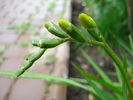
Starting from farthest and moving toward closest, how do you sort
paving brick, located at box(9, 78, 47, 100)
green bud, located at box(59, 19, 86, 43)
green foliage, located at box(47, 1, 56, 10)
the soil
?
green foliage, located at box(47, 1, 56, 10)
the soil
paving brick, located at box(9, 78, 47, 100)
green bud, located at box(59, 19, 86, 43)

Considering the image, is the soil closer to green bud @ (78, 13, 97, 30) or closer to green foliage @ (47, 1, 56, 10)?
green foliage @ (47, 1, 56, 10)

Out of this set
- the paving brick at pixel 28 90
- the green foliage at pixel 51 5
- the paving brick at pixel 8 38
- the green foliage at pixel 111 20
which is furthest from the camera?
the green foliage at pixel 51 5

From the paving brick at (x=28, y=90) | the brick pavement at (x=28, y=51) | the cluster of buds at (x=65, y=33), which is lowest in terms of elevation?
the paving brick at (x=28, y=90)

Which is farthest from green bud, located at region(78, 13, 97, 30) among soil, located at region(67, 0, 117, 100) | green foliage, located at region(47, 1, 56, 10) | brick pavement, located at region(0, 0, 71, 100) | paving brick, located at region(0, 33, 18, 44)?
green foliage, located at region(47, 1, 56, 10)

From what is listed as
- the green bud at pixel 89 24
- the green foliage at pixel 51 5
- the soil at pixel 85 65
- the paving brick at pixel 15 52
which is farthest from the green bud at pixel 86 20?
the green foliage at pixel 51 5

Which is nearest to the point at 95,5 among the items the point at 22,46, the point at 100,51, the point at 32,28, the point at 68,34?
the point at 100,51

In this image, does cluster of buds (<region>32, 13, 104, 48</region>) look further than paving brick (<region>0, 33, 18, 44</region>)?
No

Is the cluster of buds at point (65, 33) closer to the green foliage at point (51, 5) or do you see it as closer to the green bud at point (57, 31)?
the green bud at point (57, 31)

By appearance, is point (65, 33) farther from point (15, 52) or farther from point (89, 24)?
point (15, 52)

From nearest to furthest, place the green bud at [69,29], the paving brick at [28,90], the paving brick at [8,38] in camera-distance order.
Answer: the green bud at [69,29], the paving brick at [28,90], the paving brick at [8,38]
